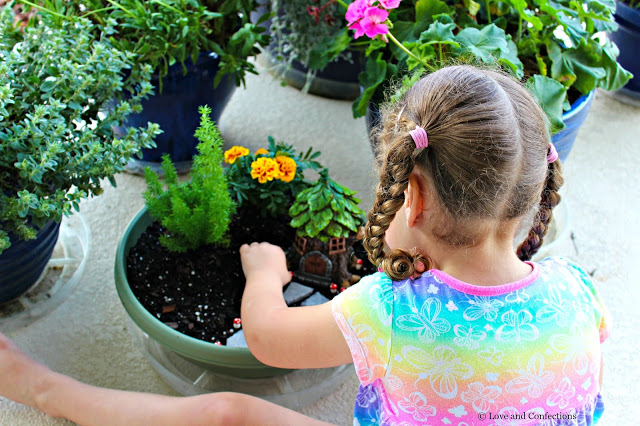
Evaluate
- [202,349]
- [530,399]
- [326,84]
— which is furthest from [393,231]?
[326,84]

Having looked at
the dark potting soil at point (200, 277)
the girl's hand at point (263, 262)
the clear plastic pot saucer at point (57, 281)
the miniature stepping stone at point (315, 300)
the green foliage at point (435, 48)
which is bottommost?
the clear plastic pot saucer at point (57, 281)

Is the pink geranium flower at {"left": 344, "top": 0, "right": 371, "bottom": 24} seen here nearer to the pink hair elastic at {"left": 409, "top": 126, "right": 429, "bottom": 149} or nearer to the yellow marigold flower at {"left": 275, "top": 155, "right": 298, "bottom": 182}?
the yellow marigold flower at {"left": 275, "top": 155, "right": 298, "bottom": 182}

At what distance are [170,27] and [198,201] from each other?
45 centimetres

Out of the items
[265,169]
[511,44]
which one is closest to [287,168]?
[265,169]

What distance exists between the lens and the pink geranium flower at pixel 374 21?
1278 millimetres

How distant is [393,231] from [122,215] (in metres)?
1.09

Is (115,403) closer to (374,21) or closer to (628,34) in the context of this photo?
(374,21)

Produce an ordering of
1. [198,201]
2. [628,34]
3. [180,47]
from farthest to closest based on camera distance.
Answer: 1. [628,34]
2. [180,47]
3. [198,201]

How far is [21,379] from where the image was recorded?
4.16 feet

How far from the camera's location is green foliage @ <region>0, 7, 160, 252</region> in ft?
3.88

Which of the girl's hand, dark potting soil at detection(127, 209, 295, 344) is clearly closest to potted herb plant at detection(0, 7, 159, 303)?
dark potting soil at detection(127, 209, 295, 344)

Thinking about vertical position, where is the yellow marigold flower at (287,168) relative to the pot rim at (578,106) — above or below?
above

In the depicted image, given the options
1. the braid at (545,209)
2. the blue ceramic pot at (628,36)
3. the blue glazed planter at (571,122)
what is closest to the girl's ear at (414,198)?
the braid at (545,209)

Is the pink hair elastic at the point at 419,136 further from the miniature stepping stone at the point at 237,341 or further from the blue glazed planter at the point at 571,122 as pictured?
the blue glazed planter at the point at 571,122
